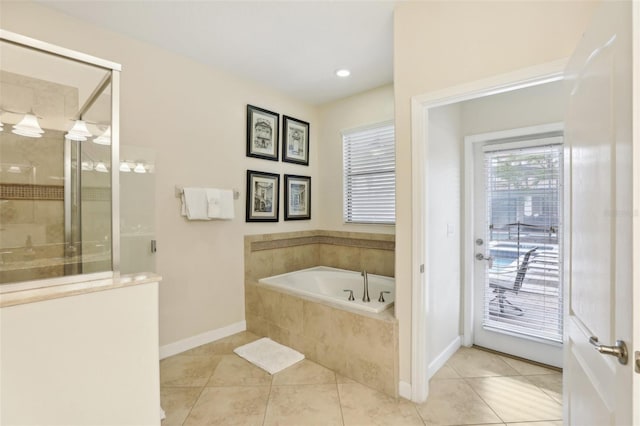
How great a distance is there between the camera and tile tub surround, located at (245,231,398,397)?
7.09ft

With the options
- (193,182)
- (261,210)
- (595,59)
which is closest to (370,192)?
(261,210)

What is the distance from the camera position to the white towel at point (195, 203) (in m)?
2.74

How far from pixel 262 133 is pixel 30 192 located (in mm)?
2120

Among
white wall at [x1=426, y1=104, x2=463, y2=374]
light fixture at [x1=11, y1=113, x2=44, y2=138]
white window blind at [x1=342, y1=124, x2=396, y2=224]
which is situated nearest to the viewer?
light fixture at [x1=11, y1=113, x2=44, y2=138]

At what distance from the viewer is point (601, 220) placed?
97 cm

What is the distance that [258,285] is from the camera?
3.14 metres

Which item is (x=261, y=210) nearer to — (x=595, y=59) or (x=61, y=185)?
(x=61, y=185)

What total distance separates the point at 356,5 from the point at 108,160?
185 cm

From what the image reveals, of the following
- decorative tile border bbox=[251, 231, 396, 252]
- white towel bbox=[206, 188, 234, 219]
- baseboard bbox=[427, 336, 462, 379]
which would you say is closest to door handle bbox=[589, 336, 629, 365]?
baseboard bbox=[427, 336, 462, 379]

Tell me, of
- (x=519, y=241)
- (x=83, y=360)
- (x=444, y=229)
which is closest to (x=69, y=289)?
(x=83, y=360)

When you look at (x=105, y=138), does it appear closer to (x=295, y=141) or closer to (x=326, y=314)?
(x=326, y=314)

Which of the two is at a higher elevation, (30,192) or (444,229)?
(30,192)

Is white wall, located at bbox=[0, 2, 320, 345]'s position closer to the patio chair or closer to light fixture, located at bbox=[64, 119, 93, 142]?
light fixture, located at bbox=[64, 119, 93, 142]

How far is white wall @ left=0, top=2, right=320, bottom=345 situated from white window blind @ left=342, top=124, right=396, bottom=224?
1.09 metres
